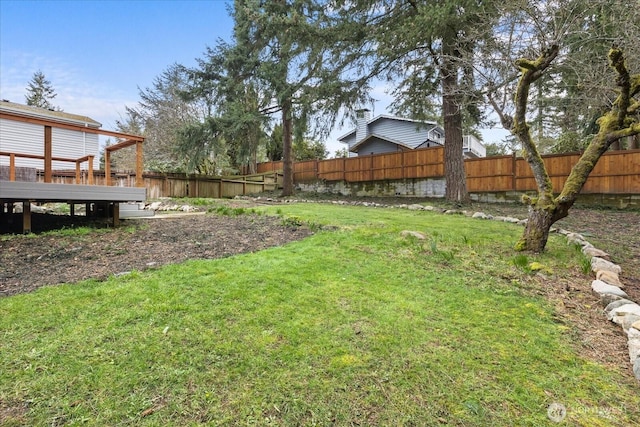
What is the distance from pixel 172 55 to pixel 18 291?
63.3 ft

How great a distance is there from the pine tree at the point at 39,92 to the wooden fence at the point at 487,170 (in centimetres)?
3113

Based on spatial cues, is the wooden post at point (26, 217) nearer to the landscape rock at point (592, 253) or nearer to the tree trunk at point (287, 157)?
the landscape rock at point (592, 253)

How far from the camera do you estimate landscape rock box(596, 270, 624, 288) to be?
341 centimetres

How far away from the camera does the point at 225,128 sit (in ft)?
41.9

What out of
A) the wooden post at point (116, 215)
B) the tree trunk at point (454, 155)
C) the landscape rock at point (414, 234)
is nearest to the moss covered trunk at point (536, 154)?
the landscape rock at point (414, 234)

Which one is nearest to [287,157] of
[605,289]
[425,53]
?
[425,53]

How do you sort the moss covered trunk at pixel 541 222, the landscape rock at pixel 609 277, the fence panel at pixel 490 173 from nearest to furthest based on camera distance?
the landscape rock at pixel 609 277, the moss covered trunk at pixel 541 222, the fence panel at pixel 490 173

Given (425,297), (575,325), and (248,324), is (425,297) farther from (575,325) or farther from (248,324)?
(248,324)

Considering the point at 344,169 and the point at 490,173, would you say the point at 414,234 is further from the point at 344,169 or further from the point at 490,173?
the point at 344,169

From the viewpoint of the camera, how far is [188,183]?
15617mm

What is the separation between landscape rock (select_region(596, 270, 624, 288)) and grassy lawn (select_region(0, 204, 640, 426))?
76 cm

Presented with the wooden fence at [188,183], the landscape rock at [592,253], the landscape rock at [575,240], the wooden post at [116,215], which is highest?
the wooden fence at [188,183]

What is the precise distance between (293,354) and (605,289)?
3134mm

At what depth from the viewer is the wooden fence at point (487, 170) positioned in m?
9.88
